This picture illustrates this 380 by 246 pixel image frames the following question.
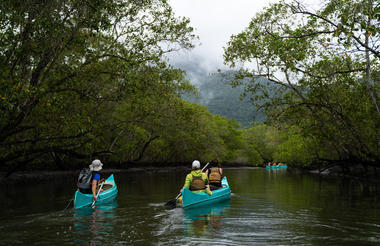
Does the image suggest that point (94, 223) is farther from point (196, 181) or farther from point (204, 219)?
point (196, 181)

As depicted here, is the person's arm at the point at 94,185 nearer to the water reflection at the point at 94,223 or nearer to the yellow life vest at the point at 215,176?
the water reflection at the point at 94,223

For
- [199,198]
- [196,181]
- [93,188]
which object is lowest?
[199,198]

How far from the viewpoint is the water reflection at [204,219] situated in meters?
9.13

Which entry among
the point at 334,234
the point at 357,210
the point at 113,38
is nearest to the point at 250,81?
the point at 113,38

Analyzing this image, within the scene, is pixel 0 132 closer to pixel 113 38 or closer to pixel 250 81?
pixel 113 38

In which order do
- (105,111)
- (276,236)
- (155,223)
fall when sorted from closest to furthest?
1. (276,236)
2. (155,223)
3. (105,111)

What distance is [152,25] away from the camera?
18.6 metres

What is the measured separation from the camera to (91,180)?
1384 cm

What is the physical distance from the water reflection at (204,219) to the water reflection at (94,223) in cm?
214

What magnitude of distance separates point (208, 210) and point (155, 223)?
10.7ft

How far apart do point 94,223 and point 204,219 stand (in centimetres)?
327

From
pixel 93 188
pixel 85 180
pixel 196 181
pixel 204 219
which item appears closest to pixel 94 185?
pixel 93 188

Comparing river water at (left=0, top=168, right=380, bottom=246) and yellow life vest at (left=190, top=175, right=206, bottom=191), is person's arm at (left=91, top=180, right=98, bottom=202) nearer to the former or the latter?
river water at (left=0, top=168, right=380, bottom=246)

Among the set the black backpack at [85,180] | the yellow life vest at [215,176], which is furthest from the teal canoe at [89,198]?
the yellow life vest at [215,176]
